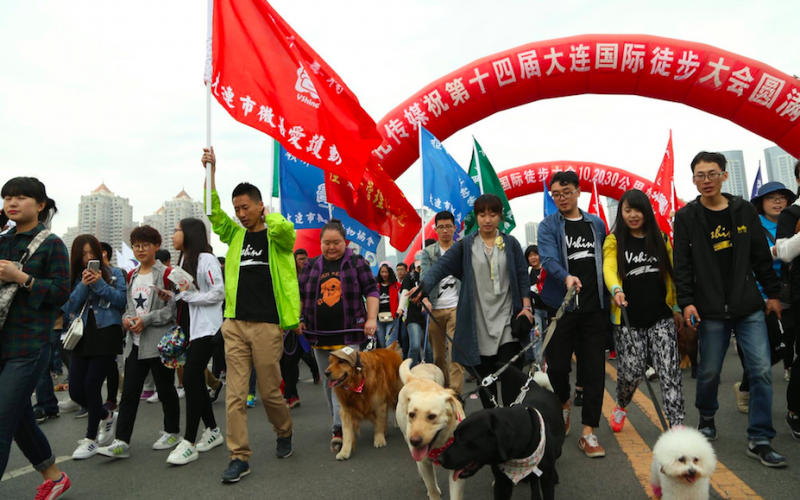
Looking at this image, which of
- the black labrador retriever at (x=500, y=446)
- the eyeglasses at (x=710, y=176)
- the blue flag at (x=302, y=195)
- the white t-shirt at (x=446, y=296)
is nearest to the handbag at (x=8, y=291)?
the black labrador retriever at (x=500, y=446)

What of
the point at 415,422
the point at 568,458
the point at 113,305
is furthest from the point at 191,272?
the point at 568,458

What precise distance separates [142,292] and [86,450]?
4.88ft

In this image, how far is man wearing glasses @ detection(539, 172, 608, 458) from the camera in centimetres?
405

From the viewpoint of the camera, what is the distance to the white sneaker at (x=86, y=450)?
4.52m

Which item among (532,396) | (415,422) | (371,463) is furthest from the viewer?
(371,463)

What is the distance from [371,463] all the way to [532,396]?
1.65m

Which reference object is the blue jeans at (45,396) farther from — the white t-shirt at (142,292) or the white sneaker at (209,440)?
the white sneaker at (209,440)

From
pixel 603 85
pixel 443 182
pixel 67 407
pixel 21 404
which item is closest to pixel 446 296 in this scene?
pixel 443 182

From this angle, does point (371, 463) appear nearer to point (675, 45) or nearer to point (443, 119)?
point (443, 119)

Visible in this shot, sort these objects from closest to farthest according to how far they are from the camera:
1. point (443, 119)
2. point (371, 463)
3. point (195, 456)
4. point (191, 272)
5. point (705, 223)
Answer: point (705, 223), point (371, 463), point (195, 456), point (191, 272), point (443, 119)

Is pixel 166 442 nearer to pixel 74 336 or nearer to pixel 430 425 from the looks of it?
pixel 74 336

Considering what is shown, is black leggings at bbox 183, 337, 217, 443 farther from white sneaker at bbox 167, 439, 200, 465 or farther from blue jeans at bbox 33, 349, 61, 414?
blue jeans at bbox 33, 349, 61, 414

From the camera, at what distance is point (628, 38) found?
1048 centimetres

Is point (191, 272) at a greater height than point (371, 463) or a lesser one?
greater
